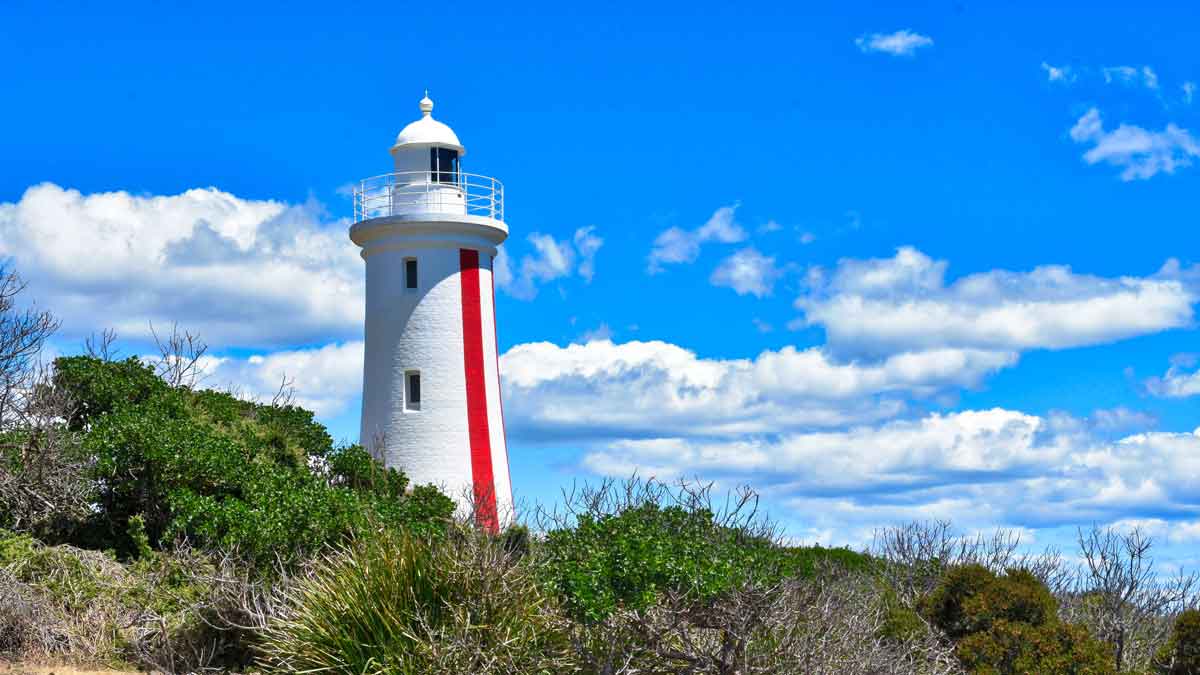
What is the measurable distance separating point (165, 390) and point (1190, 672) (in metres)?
16.3

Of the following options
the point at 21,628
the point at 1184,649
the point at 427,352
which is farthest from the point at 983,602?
the point at 427,352

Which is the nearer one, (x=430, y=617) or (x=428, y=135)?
(x=430, y=617)

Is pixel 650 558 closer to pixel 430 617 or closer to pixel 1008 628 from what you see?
pixel 430 617

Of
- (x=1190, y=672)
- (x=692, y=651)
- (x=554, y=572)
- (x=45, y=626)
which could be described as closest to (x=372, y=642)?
(x=554, y=572)

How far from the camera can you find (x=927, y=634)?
51.4ft

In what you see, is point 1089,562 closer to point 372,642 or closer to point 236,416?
point 372,642

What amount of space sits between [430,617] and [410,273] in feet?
51.6

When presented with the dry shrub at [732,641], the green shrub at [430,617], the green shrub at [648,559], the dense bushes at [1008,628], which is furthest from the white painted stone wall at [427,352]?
the dry shrub at [732,641]

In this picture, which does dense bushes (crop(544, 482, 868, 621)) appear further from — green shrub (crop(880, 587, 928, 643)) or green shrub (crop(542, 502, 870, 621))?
green shrub (crop(880, 587, 928, 643))

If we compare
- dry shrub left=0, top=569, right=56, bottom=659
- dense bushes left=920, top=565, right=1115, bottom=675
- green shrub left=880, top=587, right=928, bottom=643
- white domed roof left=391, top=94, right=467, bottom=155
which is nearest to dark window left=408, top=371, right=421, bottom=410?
white domed roof left=391, top=94, right=467, bottom=155

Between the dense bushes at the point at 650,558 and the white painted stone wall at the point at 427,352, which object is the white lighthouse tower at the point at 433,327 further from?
the dense bushes at the point at 650,558

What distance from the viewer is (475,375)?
2722cm

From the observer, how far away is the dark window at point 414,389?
2700cm

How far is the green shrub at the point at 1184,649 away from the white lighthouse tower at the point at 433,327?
1342 cm
